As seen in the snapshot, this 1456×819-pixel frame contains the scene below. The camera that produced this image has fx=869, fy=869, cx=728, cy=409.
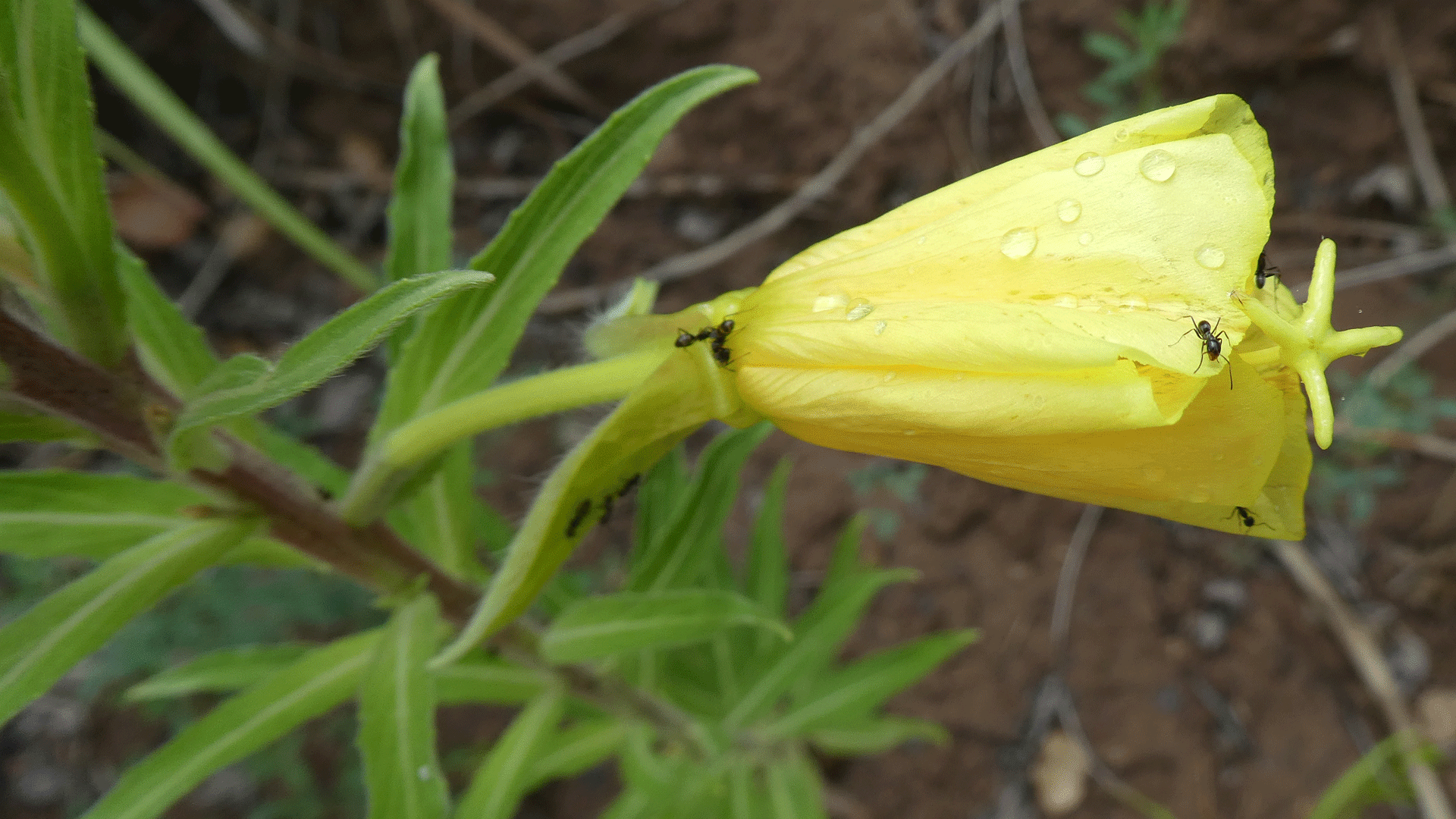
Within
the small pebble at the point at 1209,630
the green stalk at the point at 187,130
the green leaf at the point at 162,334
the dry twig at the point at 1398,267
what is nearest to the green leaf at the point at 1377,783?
the small pebble at the point at 1209,630

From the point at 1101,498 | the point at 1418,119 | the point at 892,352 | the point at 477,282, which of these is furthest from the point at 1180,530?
the point at 477,282

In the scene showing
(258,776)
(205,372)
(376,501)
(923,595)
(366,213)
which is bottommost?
(923,595)

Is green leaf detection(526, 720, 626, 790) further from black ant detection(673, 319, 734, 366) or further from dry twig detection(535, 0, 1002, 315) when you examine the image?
dry twig detection(535, 0, 1002, 315)

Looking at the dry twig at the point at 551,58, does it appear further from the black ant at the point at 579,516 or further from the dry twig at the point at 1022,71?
the black ant at the point at 579,516

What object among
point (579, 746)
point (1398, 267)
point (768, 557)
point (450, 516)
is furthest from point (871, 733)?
point (1398, 267)

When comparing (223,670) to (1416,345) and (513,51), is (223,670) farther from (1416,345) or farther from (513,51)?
(1416,345)

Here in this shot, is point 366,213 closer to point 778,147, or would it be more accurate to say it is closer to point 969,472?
point 778,147
